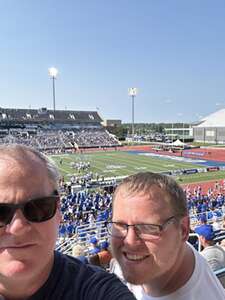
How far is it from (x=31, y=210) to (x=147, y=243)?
56cm

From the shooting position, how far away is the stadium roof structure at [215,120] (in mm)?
91438

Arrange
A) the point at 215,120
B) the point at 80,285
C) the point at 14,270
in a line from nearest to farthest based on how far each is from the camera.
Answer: the point at 14,270, the point at 80,285, the point at 215,120

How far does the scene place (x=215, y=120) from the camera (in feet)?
309

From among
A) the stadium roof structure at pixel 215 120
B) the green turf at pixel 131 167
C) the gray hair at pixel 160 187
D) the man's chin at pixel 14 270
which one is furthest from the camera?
the stadium roof structure at pixel 215 120

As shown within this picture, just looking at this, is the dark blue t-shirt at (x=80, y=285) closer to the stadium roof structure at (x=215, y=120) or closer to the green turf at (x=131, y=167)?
the green turf at (x=131, y=167)

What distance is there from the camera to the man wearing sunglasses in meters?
1.27

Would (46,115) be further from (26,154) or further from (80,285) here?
(80,285)

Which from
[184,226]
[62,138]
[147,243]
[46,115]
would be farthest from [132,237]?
[46,115]

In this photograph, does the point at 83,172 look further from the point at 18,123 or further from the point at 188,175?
the point at 18,123

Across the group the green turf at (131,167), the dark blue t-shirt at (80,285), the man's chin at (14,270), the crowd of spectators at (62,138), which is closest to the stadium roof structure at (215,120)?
the crowd of spectators at (62,138)

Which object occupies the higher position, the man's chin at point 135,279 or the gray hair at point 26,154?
the gray hair at point 26,154

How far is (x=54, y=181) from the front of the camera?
1.52 metres

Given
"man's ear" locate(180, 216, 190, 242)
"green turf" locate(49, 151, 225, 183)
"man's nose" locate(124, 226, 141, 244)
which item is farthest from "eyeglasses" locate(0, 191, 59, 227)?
"green turf" locate(49, 151, 225, 183)

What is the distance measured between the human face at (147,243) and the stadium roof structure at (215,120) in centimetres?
9198
